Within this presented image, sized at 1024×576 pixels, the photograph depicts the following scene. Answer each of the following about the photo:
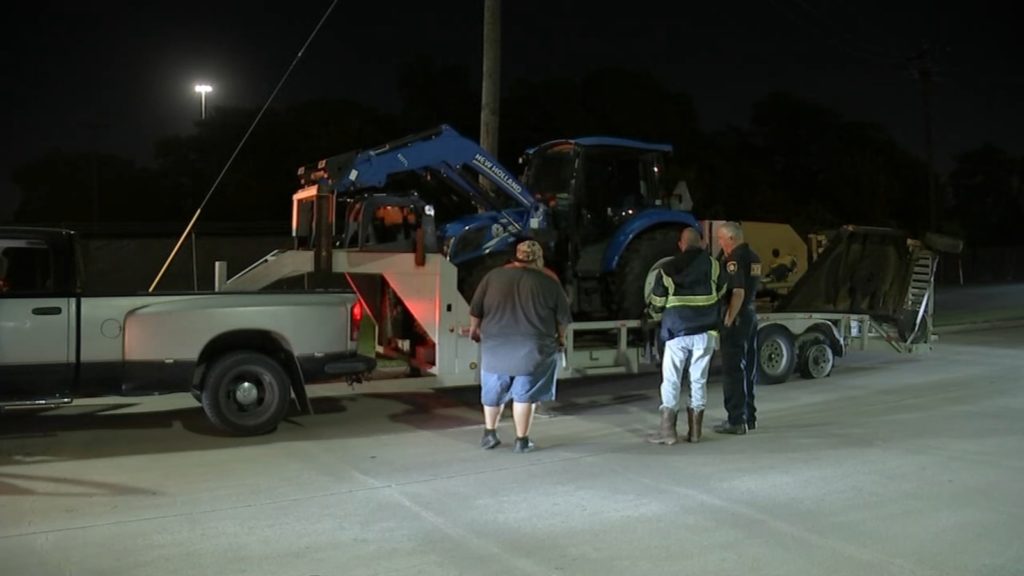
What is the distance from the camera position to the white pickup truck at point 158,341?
8.02 meters

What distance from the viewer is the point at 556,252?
11.6 meters

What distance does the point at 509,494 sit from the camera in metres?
6.75

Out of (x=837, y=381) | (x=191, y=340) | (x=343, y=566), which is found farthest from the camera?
(x=837, y=381)

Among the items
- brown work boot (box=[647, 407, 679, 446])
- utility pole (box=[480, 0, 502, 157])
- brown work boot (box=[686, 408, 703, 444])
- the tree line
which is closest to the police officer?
brown work boot (box=[686, 408, 703, 444])

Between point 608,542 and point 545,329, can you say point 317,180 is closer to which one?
point 545,329

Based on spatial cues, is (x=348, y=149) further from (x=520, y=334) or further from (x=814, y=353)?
(x=520, y=334)

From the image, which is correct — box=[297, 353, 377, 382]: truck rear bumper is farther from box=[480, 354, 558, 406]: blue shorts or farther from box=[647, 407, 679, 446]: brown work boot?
box=[647, 407, 679, 446]: brown work boot

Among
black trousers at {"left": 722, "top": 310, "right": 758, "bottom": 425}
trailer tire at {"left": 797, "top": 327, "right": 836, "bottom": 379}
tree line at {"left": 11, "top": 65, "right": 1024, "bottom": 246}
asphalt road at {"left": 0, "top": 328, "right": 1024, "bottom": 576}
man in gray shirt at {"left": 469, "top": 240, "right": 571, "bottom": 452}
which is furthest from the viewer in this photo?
tree line at {"left": 11, "top": 65, "right": 1024, "bottom": 246}

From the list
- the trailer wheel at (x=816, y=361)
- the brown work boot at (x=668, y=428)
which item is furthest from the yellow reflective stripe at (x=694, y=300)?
the trailer wheel at (x=816, y=361)

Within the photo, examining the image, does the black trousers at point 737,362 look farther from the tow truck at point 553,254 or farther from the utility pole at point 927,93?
the utility pole at point 927,93

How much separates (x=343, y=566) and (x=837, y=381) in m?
8.84

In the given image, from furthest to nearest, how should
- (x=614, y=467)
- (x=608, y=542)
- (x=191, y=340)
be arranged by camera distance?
(x=191, y=340) → (x=614, y=467) → (x=608, y=542)

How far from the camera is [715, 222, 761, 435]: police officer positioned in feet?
28.0

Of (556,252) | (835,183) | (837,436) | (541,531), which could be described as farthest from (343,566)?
(835,183)
